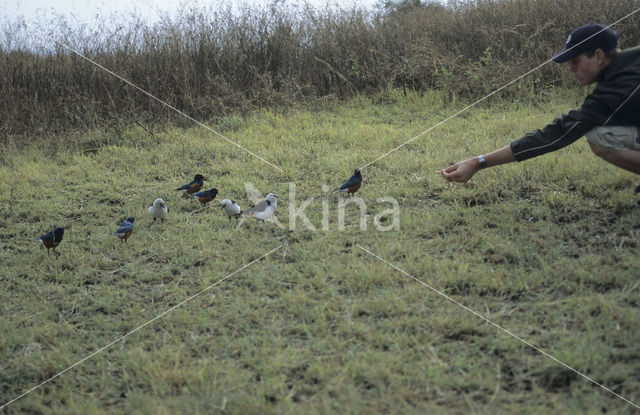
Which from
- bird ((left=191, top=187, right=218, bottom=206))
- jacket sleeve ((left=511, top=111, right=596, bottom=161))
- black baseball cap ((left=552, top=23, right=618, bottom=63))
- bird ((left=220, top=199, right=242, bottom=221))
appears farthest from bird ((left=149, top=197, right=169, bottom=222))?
black baseball cap ((left=552, top=23, right=618, bottom=63))

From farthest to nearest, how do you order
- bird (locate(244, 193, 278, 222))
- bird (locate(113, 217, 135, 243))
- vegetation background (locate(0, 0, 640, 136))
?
vegetation background (locate(0, 0, 640, 136)), bird (locate(244, 193, 278, 222)), bird (locate(113, 217, 135, 243))

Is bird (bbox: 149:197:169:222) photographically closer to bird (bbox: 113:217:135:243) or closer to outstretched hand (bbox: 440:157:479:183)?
bird (bbox: 113:217:135:243)

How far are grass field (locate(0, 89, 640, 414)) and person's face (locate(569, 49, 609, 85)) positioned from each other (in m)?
1.05

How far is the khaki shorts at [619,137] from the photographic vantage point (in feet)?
11.6

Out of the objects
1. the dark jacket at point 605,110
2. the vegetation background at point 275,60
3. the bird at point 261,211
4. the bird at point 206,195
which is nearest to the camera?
the dark jacket at point 605,110

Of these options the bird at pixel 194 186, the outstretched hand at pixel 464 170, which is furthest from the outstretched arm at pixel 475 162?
the bird at pixel 194 186

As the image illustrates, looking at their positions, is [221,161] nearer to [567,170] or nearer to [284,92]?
[284,92]

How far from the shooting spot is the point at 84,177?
603cm

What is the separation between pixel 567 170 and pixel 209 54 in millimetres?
5723

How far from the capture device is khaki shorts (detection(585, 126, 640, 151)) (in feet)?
11.6

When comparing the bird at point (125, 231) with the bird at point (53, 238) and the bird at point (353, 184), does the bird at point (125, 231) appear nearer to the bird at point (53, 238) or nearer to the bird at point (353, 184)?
the bird at point (53, 238)

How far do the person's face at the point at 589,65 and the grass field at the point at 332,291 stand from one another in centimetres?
105

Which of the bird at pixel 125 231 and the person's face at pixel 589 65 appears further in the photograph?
the bird at pixel 125 231

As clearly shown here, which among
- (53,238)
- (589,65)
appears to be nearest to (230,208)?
(53,238)
